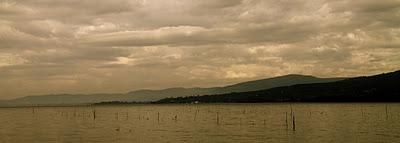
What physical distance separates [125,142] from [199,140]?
32.8ft

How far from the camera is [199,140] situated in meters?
68.7

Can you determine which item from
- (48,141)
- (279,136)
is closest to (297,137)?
(279,136)

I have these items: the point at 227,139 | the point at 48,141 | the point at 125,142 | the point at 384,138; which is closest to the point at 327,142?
the point at 384,138

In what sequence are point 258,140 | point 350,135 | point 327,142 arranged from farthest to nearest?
point 350,135 < point 258,140 < point 327,142

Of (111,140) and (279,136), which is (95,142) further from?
(279,136)

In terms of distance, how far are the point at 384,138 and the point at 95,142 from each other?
38285 mm

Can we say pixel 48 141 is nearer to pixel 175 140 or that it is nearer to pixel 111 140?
pixel 111 140

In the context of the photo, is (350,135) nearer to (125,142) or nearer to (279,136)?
(279,136)

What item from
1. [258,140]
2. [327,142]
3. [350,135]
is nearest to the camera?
[327,142]

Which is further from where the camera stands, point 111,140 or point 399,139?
point 111,140

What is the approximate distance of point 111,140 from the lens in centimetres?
7125

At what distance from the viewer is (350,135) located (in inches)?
2844

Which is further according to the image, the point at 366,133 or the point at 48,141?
the point at 366,133

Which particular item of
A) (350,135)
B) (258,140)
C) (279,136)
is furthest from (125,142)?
(350,135)
